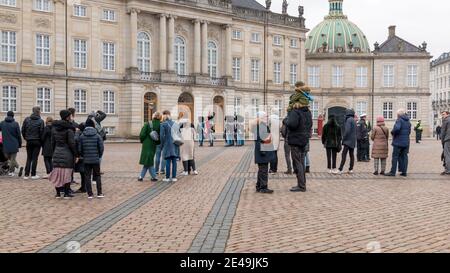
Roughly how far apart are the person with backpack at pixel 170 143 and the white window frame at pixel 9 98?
28442mm

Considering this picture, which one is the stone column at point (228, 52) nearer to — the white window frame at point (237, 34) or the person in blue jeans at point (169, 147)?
the white window frame at point (237, 34)

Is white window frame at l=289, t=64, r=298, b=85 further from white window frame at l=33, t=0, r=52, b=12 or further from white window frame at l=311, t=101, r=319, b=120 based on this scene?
white window frame at l=33, t=0, r=52, b=12

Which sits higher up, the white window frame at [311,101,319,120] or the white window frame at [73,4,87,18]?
the white window frame at [73,4,87,18]

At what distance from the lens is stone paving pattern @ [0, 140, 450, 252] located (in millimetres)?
7316

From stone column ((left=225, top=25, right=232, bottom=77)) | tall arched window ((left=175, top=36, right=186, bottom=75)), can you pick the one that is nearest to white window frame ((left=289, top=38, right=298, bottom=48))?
stone column ((left=225, top=25, right=232, bottom=77))

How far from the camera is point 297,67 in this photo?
62.6 meters

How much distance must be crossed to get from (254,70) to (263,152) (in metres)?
46.4

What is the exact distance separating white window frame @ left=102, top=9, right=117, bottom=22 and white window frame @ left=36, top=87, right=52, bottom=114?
7.74 m

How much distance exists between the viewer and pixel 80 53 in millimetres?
44469

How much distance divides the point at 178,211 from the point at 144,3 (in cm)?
3961

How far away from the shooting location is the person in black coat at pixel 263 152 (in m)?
12.7

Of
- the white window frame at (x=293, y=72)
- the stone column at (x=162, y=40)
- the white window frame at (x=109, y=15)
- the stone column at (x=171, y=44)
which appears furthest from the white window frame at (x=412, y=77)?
the white window frame at (x=109, y=15)

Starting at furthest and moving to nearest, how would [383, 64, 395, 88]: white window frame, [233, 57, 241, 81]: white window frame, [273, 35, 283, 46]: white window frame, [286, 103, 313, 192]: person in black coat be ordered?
[383, 64, 395, 88]: white window frame, [273, 35, 283, 46]: white window frame, [233, 57, 241, 81]: white window frame, [286, 103, 313, 192]: person in black coat
